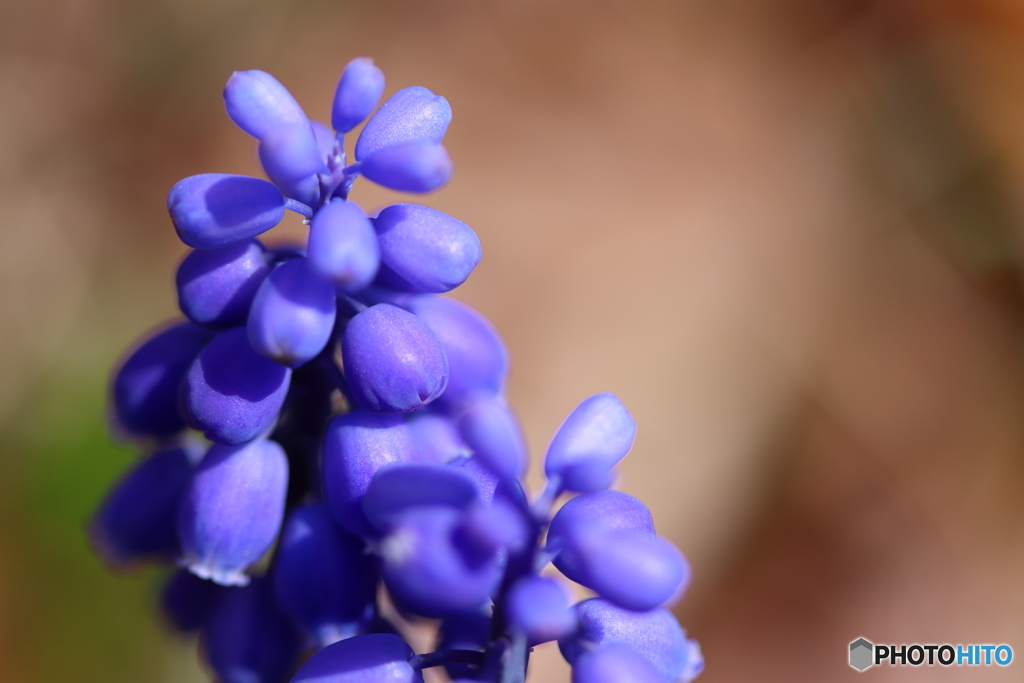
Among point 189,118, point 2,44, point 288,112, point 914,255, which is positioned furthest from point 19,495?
point 914,255

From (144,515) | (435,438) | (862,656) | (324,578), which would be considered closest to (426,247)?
(435,438)

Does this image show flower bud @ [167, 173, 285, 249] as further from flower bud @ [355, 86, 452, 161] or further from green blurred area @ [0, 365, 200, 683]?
green blurred area @ [0, 365, 200, 683]

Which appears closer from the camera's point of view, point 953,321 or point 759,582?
point 759,582

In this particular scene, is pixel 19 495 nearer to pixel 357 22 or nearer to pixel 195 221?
pixel 195 221

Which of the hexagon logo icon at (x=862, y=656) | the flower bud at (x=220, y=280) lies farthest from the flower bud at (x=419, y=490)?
the hexagon logo icon at (x=862, y=656)

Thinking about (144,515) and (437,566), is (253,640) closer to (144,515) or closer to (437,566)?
(144,515)

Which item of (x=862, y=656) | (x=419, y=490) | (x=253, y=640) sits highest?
(x=419, y=490)
